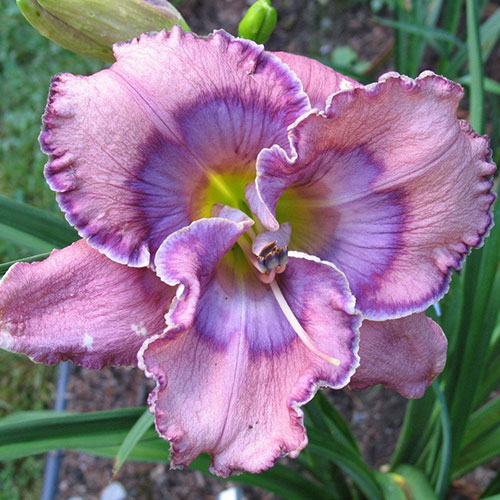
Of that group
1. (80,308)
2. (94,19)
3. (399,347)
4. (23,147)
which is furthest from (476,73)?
(23,147)

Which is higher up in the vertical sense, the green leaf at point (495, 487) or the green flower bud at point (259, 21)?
the green flower bud at point (259, 21)

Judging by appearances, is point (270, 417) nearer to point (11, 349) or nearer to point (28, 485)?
point (11, 349)

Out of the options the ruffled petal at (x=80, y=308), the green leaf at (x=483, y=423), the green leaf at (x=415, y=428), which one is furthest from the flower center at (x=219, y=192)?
the green leaf at (x=483, y=423)

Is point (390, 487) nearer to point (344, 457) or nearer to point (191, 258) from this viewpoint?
point (344, 457)

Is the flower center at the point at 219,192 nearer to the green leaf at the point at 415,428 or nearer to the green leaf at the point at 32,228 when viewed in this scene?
the green leaf at the point at 32,228

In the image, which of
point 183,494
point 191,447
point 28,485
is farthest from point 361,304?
point 28,485

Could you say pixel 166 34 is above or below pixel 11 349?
above
